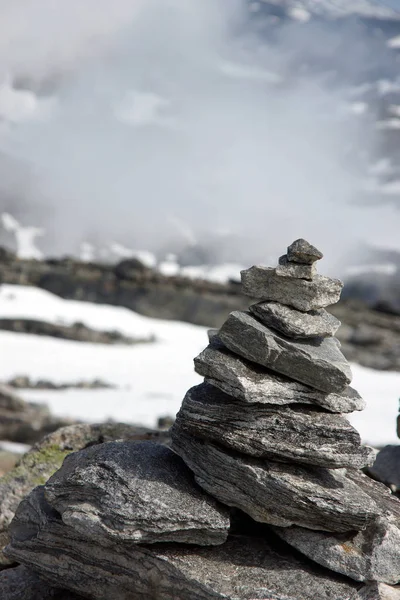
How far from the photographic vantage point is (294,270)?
7.79 metres

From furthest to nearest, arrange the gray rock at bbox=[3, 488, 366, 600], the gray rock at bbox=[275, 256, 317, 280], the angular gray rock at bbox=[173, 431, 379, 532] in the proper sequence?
the gray rock at bbox=[275, 256, 317, 280]
the angular gray rock at bbox=[173, 431, 379, 532]
the gray rock at bbox=[3, 488, 366, 600]

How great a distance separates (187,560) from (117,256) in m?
76.4

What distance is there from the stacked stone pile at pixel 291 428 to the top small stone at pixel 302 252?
15 mm

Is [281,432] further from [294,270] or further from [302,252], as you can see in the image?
[302,252]

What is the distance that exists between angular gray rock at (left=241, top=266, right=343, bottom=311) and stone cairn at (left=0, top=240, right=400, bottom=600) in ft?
0.04

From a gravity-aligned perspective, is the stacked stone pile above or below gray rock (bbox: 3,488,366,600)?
above

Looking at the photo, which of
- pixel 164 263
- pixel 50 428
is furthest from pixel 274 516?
pixel 164 263

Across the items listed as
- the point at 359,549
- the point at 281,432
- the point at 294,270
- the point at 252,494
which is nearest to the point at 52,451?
the point at 252,494

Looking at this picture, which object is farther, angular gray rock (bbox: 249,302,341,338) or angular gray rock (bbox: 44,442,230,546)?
angular gray rock (bbox: 249,302,341,338)

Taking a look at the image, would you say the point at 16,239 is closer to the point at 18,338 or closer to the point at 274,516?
the point at 18,338

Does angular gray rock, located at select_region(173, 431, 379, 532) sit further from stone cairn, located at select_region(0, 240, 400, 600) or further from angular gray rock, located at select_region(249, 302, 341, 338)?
angular gray rock, located at select_region(249, 302, 341, 338)

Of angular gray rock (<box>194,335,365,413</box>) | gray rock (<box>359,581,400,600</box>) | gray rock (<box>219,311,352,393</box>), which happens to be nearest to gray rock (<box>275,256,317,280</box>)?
gray rock (<box>219,311,352,393</box>)

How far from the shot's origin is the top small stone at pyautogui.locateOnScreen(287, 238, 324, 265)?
767cm

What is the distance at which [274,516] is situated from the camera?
7555 mm
